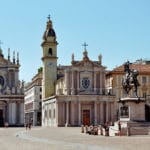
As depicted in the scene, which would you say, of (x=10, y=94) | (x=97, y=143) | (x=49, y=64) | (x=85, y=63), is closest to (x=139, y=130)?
(x=97, y=143)

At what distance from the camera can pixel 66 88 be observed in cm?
7688

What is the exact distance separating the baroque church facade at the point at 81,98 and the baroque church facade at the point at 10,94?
541 centimetres

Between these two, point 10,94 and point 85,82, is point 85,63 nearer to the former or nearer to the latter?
point 85,82

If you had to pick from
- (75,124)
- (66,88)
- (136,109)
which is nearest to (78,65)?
(66,88)

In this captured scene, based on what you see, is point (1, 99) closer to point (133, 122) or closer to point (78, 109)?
point (78, 109)

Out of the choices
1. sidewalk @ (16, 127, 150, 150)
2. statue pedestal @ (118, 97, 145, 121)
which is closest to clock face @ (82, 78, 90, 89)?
statue pedestal @ (118, 97, 145, 121)

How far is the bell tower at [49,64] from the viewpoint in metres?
84.2

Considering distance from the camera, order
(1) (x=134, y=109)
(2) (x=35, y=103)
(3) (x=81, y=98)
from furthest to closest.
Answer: (2) (x=35, y=103) < (3) (x=81, y=98) < (1) (x=134, y=109)

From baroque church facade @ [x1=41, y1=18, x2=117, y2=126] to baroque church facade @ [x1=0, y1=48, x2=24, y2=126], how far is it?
541 cm

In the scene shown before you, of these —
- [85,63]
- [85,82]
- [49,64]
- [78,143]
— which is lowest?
[78,143]

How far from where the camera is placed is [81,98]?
7544 cm

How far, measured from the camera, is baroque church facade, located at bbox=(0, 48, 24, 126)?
76875mm

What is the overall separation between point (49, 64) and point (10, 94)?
10382 millimetres

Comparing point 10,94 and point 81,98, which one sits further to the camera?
point 10,94
